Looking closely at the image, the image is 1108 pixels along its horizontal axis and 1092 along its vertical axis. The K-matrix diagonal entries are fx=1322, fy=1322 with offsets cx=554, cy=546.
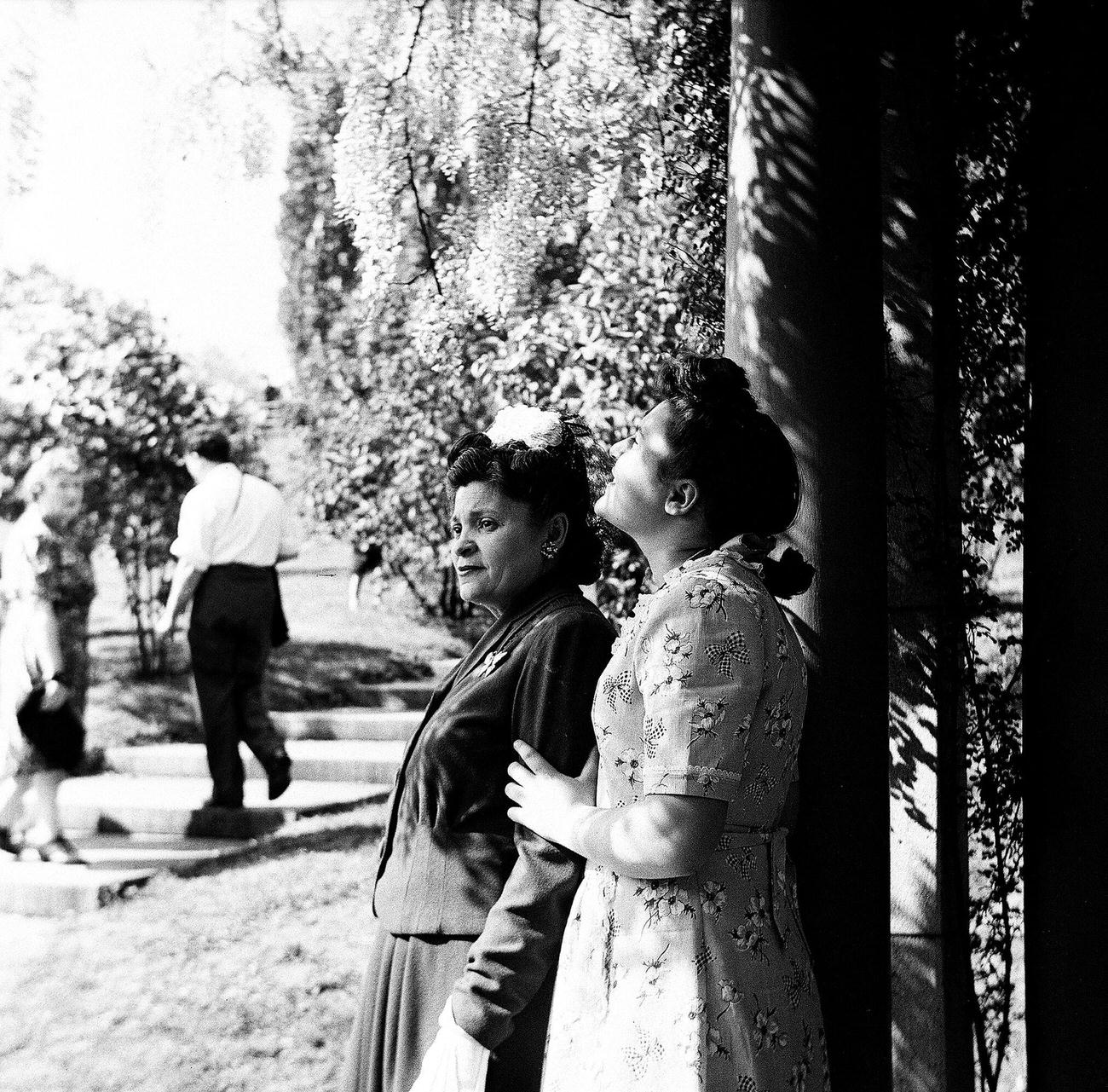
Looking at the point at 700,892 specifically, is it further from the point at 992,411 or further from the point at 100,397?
the point at 100,397

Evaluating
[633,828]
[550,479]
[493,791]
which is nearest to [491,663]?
[493,791]

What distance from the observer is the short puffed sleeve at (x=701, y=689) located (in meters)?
1.57

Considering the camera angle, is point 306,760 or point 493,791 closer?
point 493,791

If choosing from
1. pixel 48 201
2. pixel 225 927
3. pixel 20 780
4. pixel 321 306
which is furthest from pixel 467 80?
pixel 321 306

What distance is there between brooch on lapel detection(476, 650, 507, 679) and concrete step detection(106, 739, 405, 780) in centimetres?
503

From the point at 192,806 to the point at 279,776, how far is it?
1.39ft

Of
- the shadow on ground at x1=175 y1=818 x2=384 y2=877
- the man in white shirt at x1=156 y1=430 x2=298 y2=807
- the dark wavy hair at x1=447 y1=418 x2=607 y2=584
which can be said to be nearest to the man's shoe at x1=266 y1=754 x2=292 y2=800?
the man in white shirt at x1=156 y1=430 x2=298 y2=807

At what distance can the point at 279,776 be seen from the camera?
6367 millimetres

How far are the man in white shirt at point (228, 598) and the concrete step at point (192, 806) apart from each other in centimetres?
15

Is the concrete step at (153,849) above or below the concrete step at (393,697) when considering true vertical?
below

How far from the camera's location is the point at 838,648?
7.06 feet

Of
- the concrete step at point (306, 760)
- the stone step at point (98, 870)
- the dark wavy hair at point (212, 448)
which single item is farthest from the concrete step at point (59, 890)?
the dark wavy hair at point (212, 448)

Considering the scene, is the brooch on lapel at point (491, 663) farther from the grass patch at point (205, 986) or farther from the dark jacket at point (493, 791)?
the grass patch at point (205, 986)

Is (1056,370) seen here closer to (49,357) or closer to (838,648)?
(838,648)
